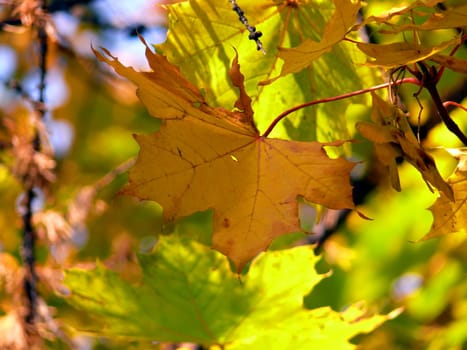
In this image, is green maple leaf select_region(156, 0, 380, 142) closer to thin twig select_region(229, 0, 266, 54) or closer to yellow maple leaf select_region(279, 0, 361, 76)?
thin twig select_region(229, 0, 266, 54)

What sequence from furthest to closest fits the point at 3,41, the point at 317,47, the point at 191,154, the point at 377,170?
the point at 3,41 → the point at 377,170 → the point at 191,154 → the point at 317,47

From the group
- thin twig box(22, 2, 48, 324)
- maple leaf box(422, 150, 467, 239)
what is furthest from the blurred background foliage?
maple leaf box(422, 150, 467, 239)

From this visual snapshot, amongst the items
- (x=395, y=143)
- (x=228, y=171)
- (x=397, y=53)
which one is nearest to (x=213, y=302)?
(x=228, y=171)

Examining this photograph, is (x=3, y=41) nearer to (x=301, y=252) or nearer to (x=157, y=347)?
(x=157, y=347)

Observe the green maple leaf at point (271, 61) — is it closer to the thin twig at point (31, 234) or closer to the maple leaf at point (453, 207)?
the maple leaf at point (453, 207)

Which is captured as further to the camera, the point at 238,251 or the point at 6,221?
the point at 6,221

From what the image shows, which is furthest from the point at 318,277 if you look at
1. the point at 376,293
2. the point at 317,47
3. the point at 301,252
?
the point at 376,293

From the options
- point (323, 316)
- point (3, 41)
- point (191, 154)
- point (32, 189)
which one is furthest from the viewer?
point (3, 41)
